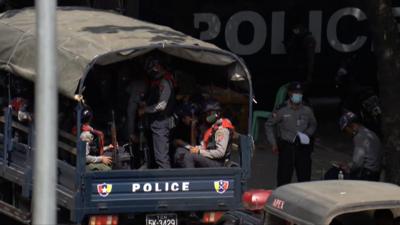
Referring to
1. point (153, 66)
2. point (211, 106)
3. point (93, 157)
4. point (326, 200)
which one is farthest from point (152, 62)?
point (326, 200)

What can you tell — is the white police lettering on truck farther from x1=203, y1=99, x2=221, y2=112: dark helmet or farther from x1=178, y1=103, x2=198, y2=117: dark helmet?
x1=178, y1=103, x2=198, y2=117: dark helmet

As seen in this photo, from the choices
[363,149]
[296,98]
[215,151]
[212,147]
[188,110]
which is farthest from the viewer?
[296,98]

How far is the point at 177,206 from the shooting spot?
10.9 metres

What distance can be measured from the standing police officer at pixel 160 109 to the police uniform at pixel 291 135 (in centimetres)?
199

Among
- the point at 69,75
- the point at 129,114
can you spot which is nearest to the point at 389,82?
the point at 129,114

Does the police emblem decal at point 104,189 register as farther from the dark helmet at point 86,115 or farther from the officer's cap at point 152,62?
the officer's cap at point 152,62

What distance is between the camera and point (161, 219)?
1097cm

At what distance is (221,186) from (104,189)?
1.30 metres

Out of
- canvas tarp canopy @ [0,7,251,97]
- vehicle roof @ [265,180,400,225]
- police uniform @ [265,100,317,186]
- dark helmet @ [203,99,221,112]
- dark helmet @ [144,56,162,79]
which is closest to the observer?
vehicle roof @ [265,180,400,225]

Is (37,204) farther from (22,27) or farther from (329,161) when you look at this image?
(329,161)

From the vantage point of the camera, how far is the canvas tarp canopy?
1075 centimetres

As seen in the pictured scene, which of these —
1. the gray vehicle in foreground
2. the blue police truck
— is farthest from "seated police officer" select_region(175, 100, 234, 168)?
the gray vehicle in foreground

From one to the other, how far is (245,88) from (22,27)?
2.68 m

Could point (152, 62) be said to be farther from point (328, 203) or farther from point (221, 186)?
point (328, 203)
